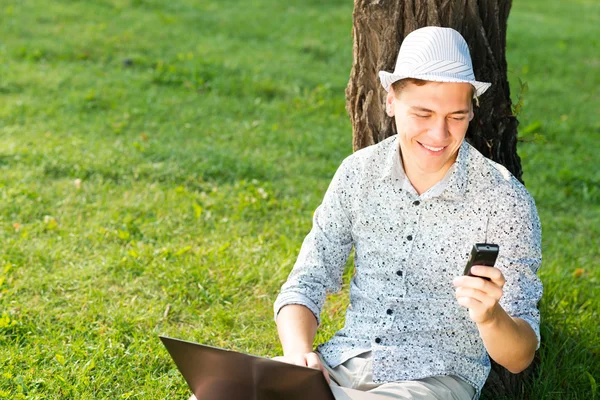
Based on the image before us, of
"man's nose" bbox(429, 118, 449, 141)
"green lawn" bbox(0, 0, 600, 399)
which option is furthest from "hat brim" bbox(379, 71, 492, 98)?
"green lawn" bbox(0, 0, 600, 399)

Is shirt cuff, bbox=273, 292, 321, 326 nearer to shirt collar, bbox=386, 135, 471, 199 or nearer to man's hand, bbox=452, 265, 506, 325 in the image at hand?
shirt collar, bbox=386, 135, 471, 199

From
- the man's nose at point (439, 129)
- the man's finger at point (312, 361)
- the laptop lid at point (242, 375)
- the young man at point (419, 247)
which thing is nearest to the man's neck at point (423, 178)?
the young man at point (419, 247)

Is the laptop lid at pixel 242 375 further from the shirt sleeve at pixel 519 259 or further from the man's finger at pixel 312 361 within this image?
the shirt sleeve at pixel 519 259

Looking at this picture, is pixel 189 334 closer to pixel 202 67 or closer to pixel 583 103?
pixel 202 67

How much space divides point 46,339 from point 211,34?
6.55 metres

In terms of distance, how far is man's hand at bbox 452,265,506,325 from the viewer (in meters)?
2.20

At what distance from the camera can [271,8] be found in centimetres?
1118

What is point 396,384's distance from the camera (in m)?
2.63

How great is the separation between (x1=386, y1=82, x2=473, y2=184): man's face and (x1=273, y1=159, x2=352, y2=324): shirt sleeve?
32 cm

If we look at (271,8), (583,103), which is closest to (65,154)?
(583,103)

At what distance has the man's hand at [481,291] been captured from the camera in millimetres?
2201

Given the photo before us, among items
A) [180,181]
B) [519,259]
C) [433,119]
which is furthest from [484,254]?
[180,181]

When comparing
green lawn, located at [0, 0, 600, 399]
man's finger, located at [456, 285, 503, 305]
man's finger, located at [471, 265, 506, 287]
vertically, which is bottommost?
green lawn, located at [0, 0, 600, 399]

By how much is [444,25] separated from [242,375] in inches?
68.0
